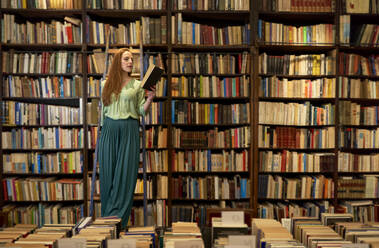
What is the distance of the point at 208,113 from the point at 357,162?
1851mm

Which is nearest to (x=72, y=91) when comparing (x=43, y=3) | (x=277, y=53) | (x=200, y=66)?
(x=43, y=3)

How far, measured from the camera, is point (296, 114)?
4020 millimetres

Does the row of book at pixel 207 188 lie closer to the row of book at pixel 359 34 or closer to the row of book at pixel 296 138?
the row of book at pixel 296 138

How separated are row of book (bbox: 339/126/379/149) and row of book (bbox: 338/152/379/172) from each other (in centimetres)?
11

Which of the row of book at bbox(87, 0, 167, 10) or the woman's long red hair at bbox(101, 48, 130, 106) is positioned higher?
the row of book at bbox(87, 0, 167, 10)

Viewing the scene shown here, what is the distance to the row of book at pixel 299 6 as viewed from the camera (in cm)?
396

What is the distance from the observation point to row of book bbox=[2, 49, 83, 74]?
390cm

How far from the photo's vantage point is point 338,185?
4.07 m

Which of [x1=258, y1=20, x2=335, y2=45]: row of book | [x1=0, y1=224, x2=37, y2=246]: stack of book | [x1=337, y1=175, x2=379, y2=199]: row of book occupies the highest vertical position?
[x1=258, y1=20, x2=335, y2=45]: row of book

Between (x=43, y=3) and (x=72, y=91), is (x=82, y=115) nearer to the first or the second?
(x=72, y=91)

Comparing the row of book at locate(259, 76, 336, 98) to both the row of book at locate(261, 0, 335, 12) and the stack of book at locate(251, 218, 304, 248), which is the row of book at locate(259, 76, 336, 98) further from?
the stack of book at locate(251, 218, 304, 248)

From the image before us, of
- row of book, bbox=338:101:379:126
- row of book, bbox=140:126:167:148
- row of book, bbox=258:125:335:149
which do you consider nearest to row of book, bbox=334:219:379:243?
row of book, bbox=258:125:335:149

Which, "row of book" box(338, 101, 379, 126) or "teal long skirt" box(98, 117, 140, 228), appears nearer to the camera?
"teal long skirt" box(98, 117, 140, 228)

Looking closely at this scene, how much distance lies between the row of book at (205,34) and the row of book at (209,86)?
409 millimetres
